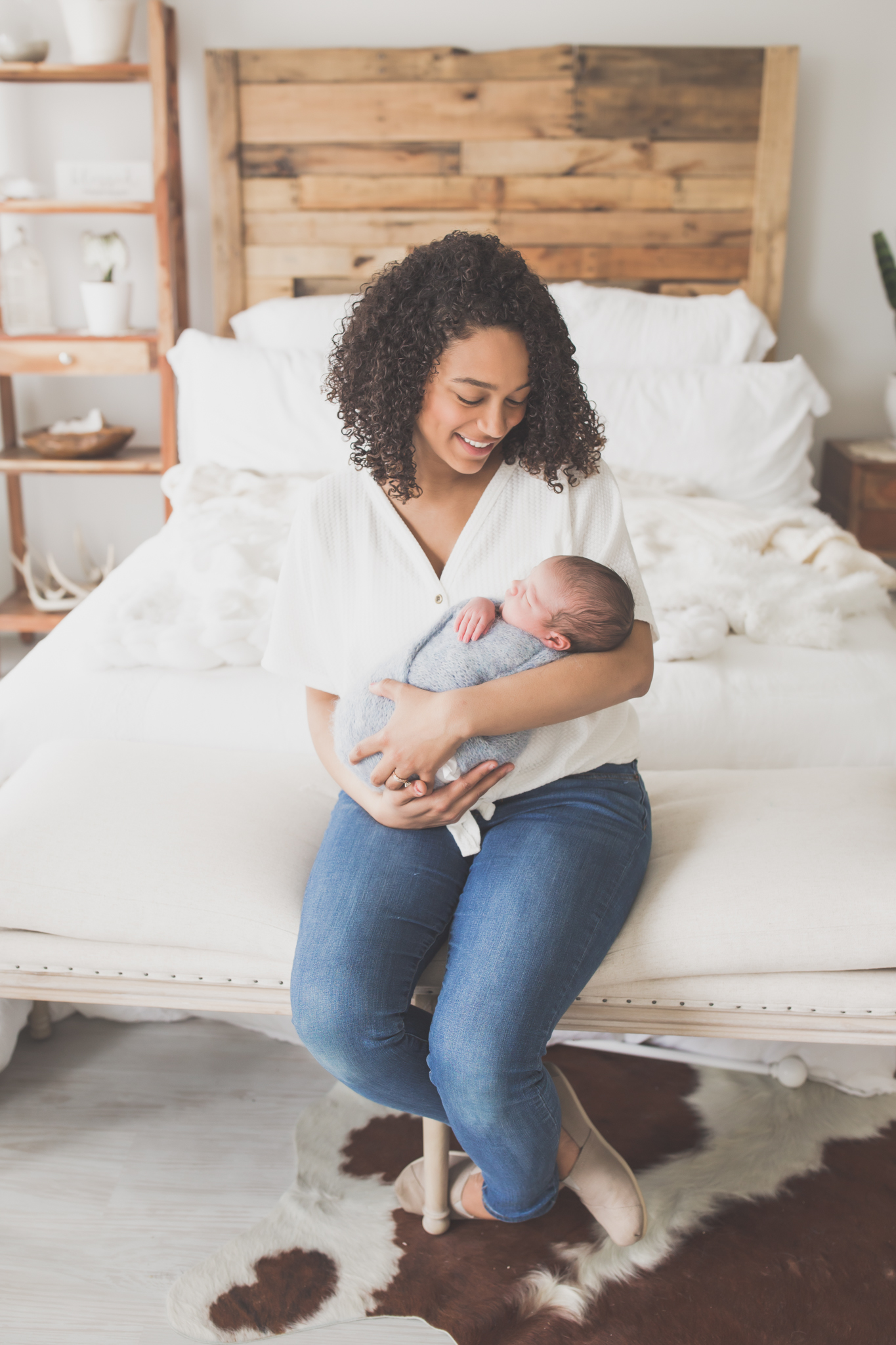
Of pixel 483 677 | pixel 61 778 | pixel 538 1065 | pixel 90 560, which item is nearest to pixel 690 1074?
pixel 538 1065

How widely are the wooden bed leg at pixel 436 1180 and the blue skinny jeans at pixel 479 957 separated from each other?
0.16 ft

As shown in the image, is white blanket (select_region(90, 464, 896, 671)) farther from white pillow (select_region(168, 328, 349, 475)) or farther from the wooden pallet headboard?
the wooden pallet headboard

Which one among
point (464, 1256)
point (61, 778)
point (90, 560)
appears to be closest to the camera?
point (464, 1256)

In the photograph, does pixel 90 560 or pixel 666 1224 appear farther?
pixel 90 560

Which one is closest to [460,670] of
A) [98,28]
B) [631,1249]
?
[631,1249]

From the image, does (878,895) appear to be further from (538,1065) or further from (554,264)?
(554,264)

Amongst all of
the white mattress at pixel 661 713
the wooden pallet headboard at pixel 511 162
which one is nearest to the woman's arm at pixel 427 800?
the white mattress at pixel 661 713

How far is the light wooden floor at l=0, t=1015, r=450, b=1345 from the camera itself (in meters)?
1.21

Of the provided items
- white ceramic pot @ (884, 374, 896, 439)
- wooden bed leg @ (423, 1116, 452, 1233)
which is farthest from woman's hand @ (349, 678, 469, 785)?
white ceramic pot @ (884, 374, 896, 439)

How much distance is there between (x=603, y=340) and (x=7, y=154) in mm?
1882

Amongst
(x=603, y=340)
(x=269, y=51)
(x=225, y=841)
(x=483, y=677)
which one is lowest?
(x=225, y=841)

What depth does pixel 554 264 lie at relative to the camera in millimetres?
3186

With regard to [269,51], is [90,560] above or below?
below

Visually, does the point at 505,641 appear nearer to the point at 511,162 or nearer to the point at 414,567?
the point at 414,567
